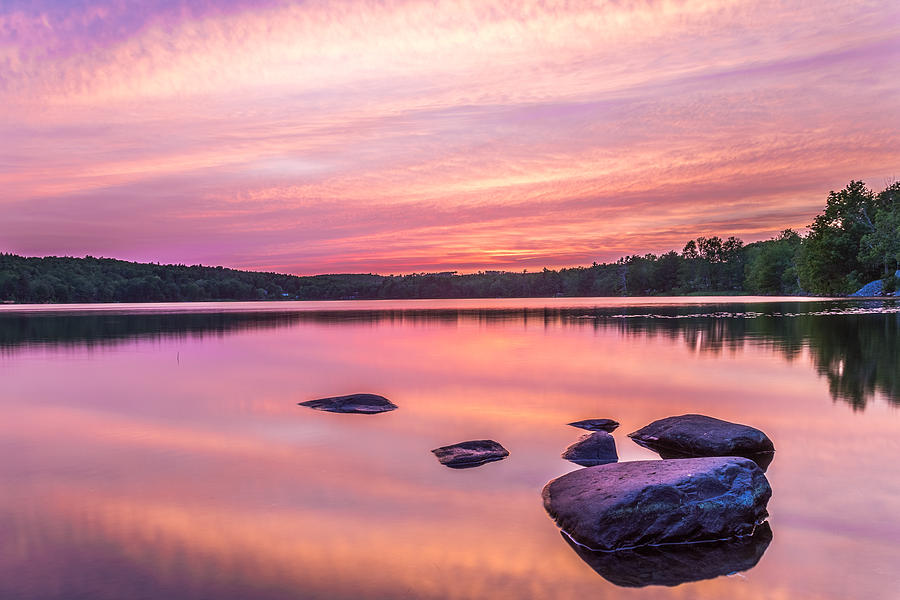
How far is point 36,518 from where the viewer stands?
8.88 meters

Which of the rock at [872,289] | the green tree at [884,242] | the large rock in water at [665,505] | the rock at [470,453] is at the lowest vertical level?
the rock at [470,453]

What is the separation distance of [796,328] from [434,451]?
132ft

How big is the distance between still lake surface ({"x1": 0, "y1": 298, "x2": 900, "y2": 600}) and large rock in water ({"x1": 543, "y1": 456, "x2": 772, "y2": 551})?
35cm

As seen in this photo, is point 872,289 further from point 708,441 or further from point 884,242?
point 708,441

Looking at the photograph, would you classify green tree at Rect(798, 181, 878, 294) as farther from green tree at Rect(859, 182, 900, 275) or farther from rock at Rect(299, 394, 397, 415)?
rock at Rect(299, 394, 397, 415)

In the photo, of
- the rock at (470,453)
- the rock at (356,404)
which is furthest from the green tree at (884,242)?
the rock at (470,453)

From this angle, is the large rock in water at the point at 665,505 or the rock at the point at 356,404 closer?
the large rock in water at the point at 665,505

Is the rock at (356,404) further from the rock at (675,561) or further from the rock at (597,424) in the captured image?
the rock at (675,561)

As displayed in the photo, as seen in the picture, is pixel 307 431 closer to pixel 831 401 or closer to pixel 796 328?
pixel 831 401

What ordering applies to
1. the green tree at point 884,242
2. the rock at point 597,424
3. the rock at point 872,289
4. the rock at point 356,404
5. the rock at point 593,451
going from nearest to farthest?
the rock at point 593,451 < the rock at point 597,424 < the rock at point 356,404 < the green tree at point 884,242 < the rock at point 872,289

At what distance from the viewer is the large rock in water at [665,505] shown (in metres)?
7.52

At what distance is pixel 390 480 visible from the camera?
34.7 ft

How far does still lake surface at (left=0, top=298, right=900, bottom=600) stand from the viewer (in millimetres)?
6883

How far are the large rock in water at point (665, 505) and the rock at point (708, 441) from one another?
9.66ft
